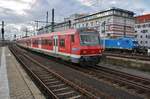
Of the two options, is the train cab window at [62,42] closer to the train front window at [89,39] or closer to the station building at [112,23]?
the train front window at [89,39]

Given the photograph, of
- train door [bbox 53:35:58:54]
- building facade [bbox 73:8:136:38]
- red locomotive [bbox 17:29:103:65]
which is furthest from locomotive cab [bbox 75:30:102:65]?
building facade [bbox 73:8:136:38]

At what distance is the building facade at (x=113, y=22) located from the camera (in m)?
84.2

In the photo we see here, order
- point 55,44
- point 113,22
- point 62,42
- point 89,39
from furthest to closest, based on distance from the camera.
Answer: point 113,22 → point 55,44 → point 62,42 → point 89,39

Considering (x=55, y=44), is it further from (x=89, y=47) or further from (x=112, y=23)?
(x=112, y=23)

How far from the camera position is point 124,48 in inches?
1571

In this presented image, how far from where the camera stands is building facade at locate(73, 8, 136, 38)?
3317 inches

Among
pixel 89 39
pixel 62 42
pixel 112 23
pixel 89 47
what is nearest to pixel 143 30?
pixel 112 23

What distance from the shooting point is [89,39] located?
56.0 feet

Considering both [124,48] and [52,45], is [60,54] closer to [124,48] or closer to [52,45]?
[52,45]

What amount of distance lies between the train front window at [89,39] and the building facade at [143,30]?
71819mm

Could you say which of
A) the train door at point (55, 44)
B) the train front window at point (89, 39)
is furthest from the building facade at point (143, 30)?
the train front window at point (89, 39)

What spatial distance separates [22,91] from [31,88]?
0.61 metres

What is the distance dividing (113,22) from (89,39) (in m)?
69.0

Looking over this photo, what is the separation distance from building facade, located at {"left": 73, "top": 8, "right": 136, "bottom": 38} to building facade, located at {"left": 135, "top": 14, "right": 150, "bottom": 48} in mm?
3259
